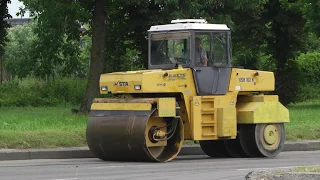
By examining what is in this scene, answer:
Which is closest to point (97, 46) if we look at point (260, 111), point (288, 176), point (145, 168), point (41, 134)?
point (41, 134)

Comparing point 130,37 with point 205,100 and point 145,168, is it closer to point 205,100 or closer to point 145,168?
point 205,100

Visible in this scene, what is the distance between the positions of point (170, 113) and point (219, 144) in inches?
110

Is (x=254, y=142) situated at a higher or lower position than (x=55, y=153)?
higher

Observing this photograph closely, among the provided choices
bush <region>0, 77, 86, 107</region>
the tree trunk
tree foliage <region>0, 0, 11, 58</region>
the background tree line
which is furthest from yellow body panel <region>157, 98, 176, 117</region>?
tree foliage <region>0, 0, 11, 58</region>

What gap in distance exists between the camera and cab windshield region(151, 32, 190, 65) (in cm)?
1816

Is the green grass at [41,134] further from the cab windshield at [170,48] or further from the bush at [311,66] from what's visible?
the bush at [311,66]

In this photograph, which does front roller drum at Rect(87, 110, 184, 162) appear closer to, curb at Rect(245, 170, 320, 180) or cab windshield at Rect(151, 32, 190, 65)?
cab windshield at Rect(151, 32, 190, 65)

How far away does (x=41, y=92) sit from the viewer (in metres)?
37.7

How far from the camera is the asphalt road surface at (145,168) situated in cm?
1358

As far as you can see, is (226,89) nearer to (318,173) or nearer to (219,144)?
(219,144)

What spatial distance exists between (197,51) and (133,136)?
275 centimetres

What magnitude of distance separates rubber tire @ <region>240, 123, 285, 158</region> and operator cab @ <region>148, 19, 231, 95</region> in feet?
3.54

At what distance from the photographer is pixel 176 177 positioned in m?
13.5

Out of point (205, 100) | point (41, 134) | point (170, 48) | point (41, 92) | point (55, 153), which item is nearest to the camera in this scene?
point (205, 100)
